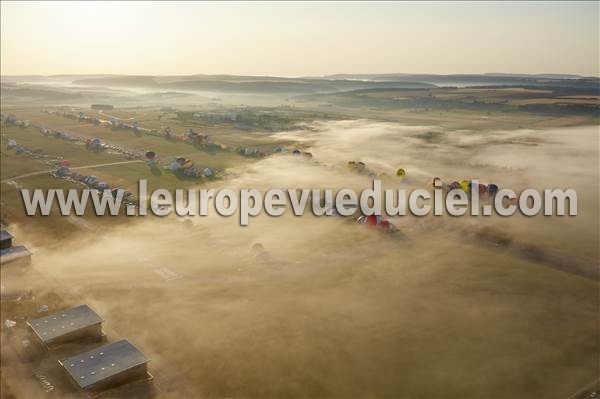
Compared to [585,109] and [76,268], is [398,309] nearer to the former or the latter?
[76,268]

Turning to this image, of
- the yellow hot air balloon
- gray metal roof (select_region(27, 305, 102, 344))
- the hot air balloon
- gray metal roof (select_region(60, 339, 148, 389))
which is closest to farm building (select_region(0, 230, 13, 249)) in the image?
gray metal roof (select_region(27, 305, 102, 344))

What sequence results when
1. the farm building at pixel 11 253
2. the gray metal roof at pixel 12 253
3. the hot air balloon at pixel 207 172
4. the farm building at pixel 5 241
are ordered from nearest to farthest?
1. the gray metal roof at pixel 12 253
2. the farm building at pixel 11 253
3. the farm building at pixel 5 241
4. the hot air balloon at pixel 207 172

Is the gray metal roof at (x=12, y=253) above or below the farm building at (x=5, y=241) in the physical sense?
below

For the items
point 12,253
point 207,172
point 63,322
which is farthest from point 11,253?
point 207,172

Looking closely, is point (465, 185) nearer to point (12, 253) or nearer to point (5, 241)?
point (12, 253)

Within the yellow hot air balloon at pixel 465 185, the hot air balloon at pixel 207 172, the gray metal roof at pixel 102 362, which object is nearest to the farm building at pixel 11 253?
the gray metal roof at pixel 102 362

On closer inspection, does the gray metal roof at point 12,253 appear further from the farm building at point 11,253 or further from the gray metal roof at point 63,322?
the gray metal roof at point 63,322

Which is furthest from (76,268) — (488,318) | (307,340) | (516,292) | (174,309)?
(516,292)
